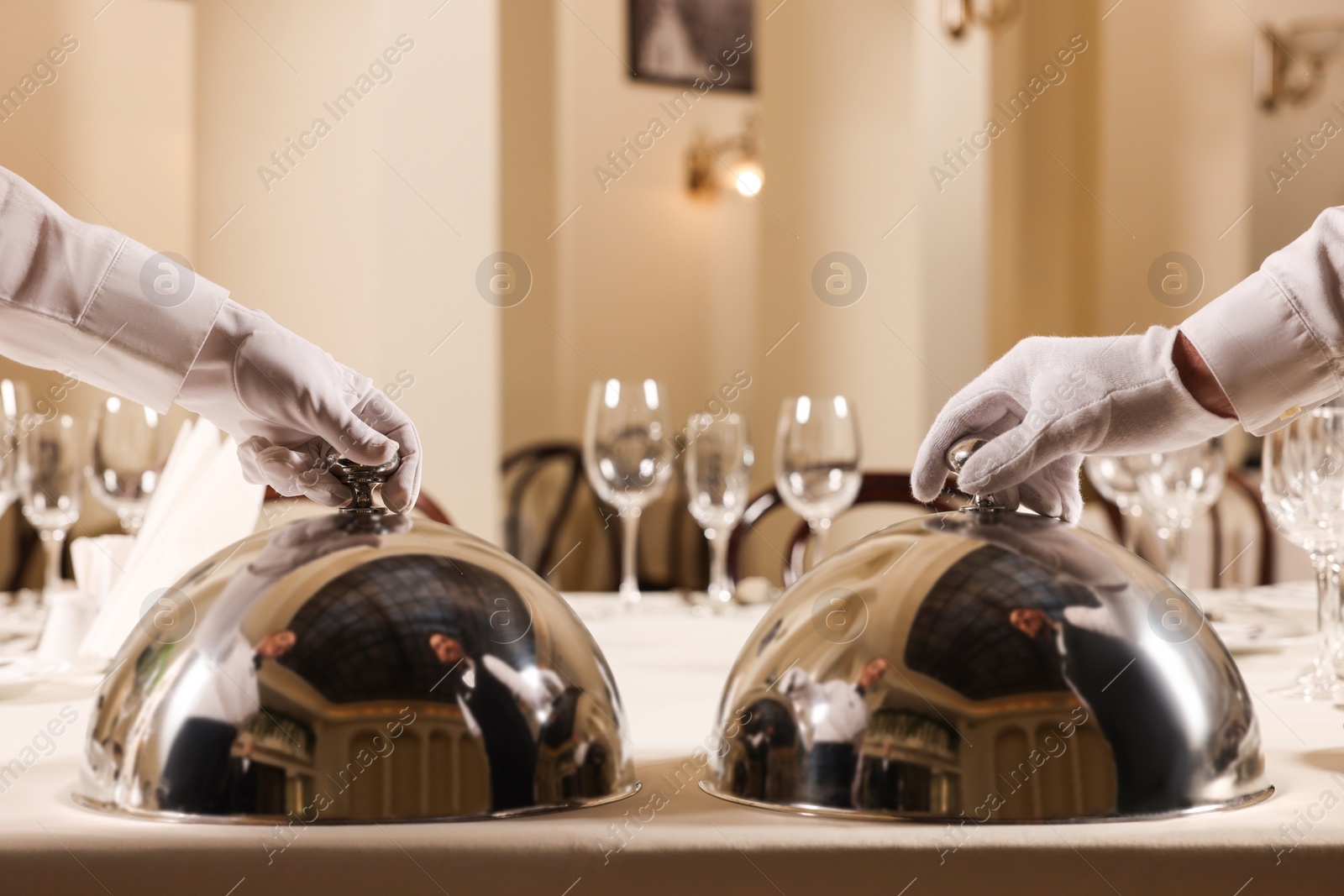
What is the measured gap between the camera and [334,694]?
1.73 feet

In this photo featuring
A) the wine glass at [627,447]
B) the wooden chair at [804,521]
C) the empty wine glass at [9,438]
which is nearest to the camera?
the empty wine glass at [9,438]

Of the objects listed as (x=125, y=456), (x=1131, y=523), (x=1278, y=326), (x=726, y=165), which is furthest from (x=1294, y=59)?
(x=1278, y=326)

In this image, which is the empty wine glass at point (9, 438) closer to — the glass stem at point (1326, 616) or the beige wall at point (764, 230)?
the glass stem at point (1326, 616)

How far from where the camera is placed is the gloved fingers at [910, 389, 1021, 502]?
0.64m

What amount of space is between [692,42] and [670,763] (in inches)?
192

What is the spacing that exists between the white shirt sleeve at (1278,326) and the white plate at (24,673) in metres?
0.82

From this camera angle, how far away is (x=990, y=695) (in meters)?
0.53

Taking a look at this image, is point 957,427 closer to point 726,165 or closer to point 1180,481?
point 1180,481

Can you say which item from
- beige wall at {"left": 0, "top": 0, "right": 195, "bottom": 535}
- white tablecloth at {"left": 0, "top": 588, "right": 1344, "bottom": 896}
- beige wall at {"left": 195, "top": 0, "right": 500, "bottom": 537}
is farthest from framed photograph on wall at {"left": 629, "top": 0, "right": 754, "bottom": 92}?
white tablecloth at {"left": 0, "top": 588, "right": 1344, "bottom": 896}

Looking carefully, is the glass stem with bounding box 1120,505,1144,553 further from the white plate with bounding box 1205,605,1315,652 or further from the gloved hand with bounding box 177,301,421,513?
the gloved hand with bounding box 177,301,421,513

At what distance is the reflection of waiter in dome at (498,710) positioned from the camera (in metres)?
0.54

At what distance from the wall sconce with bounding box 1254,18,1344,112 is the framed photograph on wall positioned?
196 centimetres

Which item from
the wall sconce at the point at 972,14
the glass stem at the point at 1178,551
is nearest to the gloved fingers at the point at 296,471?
the glass stem at the point at 1178,551

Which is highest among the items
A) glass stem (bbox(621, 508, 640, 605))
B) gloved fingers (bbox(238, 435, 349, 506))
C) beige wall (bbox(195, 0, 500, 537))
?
beige wall (bbox(195, 0, 500, 537))
